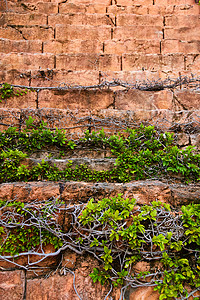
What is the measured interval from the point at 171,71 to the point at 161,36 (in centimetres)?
116

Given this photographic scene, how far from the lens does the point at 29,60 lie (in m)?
4.08

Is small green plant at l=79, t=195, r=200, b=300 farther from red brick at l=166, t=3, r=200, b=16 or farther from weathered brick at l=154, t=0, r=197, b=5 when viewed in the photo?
weathered brick at l=154, t=0, r=197, b=5

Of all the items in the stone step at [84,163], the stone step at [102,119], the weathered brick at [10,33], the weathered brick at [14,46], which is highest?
the weathered brick at [10,33]

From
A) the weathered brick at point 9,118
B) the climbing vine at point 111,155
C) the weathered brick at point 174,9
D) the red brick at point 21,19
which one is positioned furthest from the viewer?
the weathered brick at point 174,9

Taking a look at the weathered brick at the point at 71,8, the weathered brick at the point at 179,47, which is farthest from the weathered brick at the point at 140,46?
the weathered brick at the point at 71,8

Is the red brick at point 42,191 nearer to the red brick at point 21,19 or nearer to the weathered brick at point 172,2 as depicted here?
the red brick at point 21,19

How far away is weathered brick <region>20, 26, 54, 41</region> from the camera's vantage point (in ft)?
15.3

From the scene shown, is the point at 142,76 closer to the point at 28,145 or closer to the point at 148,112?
the point at 148,112

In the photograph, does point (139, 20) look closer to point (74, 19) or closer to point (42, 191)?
point (74, 19)

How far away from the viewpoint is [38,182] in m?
2.56

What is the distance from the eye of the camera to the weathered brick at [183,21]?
477 centimetres

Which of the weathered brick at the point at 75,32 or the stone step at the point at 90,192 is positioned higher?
the weathered brick at the point at 75,32

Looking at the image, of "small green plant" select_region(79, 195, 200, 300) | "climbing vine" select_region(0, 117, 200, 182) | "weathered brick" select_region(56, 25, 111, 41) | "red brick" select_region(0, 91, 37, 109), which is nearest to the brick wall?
"weathered brick" select_region(56, 25, 111, 41)

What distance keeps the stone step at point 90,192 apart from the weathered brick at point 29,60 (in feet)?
7.76
